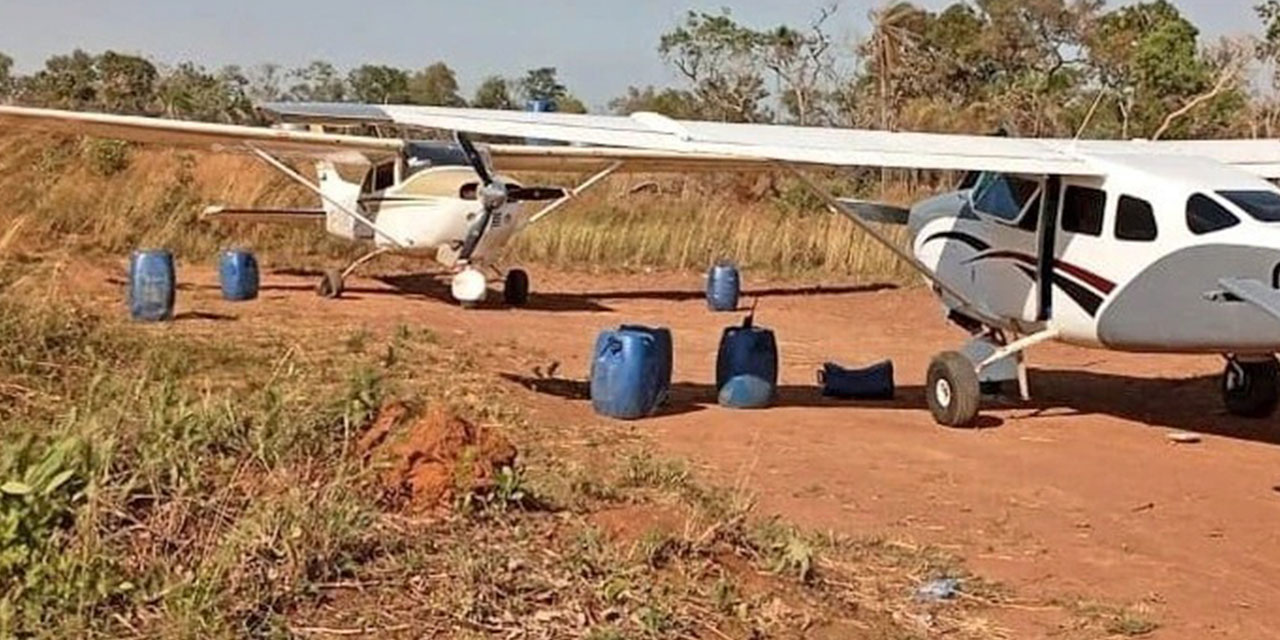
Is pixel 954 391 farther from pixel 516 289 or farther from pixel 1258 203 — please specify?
pixel 516 289

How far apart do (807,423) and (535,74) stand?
193ft

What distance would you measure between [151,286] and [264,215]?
464 centimetres

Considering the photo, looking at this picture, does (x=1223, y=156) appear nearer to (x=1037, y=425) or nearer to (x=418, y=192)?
(x=1037, y=425)

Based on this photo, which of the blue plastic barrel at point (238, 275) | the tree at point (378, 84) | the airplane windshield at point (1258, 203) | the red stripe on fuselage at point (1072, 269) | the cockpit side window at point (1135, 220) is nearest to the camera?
the airplane windshield at point (1258, 203)

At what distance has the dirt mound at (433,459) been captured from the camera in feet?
18.7

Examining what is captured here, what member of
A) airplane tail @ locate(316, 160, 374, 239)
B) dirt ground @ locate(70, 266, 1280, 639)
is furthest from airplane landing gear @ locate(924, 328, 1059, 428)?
airplane tail @ locate(316, 160, 374, 239)

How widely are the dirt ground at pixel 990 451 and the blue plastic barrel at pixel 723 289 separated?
601 mm

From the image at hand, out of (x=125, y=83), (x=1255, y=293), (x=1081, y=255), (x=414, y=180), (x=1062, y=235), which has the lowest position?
(x=1255, y=293)

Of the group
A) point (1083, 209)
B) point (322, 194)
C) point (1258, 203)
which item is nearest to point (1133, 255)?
point (1083, 209)

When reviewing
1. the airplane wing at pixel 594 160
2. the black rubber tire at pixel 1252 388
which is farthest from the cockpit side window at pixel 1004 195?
the airplane wing at pixel 594 160

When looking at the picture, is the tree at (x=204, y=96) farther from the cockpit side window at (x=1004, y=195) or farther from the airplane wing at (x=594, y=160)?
the cockpit side window at (x=1004, y=195)

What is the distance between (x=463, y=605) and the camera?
15.9 ft

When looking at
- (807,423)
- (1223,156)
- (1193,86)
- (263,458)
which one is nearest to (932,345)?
(1223,156)

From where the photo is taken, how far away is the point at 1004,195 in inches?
433
